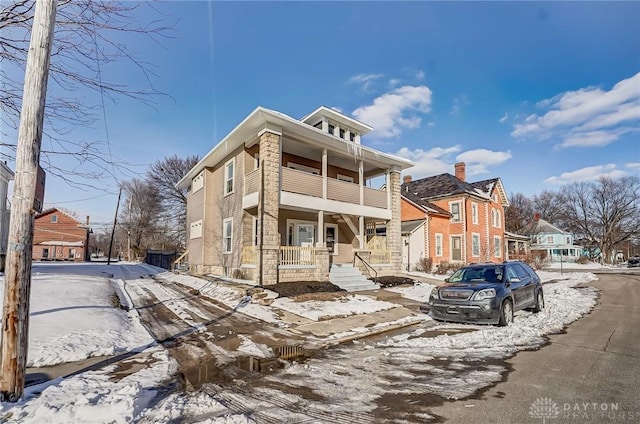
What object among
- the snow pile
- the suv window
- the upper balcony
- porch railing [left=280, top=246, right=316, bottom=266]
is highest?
the upper balcony

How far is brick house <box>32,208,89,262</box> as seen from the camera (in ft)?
152

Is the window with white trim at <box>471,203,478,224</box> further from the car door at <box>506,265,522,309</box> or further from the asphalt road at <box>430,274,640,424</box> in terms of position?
the asphalt road at <box>430,274,640,424</box>

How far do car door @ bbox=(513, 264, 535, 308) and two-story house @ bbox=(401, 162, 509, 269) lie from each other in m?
16.5

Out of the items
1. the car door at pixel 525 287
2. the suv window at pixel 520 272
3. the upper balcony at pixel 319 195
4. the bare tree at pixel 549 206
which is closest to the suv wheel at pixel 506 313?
the car door at pixel 525 287

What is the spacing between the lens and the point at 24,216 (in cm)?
392

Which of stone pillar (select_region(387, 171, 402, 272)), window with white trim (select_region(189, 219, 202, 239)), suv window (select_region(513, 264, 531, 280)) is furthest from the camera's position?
window with white trim (select_region(189, 219, 202, 239))

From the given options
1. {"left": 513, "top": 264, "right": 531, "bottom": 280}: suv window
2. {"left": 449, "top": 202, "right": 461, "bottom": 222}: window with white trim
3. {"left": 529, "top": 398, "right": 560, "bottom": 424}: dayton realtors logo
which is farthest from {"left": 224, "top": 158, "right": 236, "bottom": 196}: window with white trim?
{"left": 449, "top": 202, "right": 461, "bottom": 222}: window with white trim

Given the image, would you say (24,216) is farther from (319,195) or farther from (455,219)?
(455,219)

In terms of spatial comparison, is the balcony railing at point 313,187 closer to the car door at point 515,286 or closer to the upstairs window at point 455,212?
the car door at point 515,286

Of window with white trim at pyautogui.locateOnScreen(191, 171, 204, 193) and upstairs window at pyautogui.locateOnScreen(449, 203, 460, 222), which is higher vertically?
window with white trim at pyautogui.locateOnScreen(191, 171, 204, 193)

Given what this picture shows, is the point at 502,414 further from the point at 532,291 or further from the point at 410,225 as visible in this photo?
the point at 410,225

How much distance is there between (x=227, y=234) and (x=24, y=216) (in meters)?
13.5

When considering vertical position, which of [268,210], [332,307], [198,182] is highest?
[198,182]

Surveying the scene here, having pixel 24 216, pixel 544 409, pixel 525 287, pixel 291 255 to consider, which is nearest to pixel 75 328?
pixel 24 216
